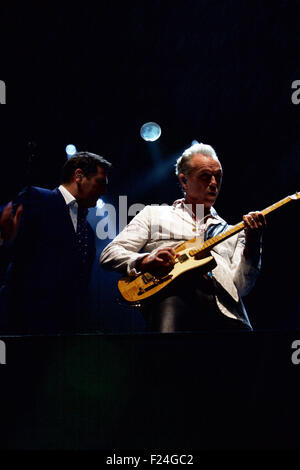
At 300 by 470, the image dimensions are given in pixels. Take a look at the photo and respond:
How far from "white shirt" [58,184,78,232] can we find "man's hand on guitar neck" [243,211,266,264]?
4.04ft

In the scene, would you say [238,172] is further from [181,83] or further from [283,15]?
[283,15]

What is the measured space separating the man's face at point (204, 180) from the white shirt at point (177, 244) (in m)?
0.11

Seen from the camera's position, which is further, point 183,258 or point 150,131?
point 150,131

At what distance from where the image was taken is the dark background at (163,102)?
381cm

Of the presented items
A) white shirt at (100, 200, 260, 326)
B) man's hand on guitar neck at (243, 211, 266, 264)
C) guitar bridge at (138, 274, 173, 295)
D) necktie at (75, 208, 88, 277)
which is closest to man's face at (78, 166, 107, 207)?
necktie at (75, 208, 88, 277)

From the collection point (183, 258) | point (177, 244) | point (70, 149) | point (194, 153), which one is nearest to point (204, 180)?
point (194, 153)

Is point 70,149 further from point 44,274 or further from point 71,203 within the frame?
point 44,274

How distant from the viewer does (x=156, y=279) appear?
2.26 meters

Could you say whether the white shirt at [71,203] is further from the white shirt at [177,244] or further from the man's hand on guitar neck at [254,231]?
the man's hand on guitar neck at [254,231]

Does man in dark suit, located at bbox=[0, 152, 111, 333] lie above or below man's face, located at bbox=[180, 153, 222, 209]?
below

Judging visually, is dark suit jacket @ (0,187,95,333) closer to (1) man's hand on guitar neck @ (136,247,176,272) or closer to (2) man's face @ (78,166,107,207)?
(2) man's face @ (78,166,107,207)

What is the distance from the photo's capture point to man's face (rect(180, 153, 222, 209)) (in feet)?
8.59

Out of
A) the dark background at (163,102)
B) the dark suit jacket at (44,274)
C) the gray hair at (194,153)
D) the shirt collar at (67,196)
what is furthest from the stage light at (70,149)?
the gray hair at (194,153)

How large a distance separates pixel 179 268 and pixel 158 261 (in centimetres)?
11
